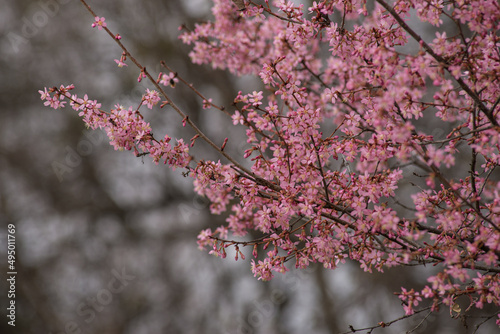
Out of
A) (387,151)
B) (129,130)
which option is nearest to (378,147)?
(387,151)

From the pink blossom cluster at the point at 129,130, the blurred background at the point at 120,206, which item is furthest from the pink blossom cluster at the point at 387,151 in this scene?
the blurred background at the point at 120,206

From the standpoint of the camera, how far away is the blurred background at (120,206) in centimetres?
807

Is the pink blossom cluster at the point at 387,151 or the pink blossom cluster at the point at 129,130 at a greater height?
the pink blossom cluster at the point at 129,130

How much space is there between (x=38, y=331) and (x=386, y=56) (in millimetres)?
8165

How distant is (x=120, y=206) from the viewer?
8562 millimetres

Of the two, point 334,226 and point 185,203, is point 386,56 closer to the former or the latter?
point 334,226

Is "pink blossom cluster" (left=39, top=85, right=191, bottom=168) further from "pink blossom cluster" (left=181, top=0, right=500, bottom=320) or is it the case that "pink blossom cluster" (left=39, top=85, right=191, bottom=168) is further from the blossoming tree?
"pink blossom cluster" (left=181, top=0, right=500, bottom=320)

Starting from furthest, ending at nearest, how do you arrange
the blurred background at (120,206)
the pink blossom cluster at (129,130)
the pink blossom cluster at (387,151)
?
the blurred background at (120,206)
the pink blossom cluster at (129,130)
the pink blossom cluster at (387,151)

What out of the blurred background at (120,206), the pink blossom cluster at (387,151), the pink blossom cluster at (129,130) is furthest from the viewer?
the blurred background at (120,206)

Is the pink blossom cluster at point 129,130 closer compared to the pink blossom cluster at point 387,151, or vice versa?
the pink blossom cluster at point 387,151

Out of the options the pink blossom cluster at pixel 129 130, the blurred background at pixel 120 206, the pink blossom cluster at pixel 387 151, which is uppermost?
the blurred background at pixel 120 206

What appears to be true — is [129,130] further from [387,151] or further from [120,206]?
[120,206]

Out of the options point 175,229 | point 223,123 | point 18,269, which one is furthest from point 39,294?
point 223,123

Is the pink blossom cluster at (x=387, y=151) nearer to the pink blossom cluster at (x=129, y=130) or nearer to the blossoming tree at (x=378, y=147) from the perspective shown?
the blossoming tree at (x=378, y=147)
